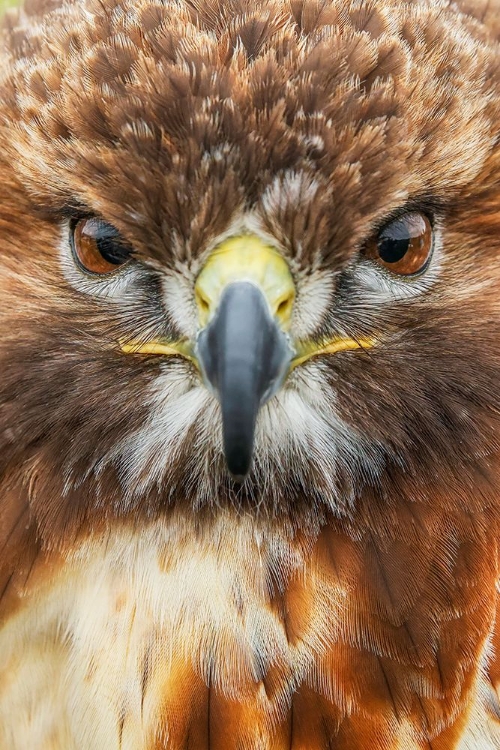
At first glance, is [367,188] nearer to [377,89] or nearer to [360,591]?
[377,89]

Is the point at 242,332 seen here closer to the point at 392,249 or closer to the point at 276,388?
the point at 276,388

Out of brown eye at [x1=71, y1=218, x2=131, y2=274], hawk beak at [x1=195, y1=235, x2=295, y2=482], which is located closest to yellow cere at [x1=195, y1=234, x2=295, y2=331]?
hawk beak at [x1=195, y1=235, x2=295, y2=482]

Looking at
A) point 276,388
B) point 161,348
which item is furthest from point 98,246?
point 276,388

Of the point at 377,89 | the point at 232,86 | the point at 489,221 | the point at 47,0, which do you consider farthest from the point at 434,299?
the point at 47,0

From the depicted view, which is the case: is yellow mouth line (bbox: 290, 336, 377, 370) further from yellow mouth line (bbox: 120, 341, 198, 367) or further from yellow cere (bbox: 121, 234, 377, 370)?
yellow mouth line (bbox: 120, 341, 198, 367)

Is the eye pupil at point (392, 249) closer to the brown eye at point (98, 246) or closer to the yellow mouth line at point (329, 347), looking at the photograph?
the yellow mouth line at point (329, 347)

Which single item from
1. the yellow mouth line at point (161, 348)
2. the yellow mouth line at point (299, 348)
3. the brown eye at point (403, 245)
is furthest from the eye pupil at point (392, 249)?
the yellow mouth line at point (161, 348)

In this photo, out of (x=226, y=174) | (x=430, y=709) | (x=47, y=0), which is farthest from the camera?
(x=47, y=0)
